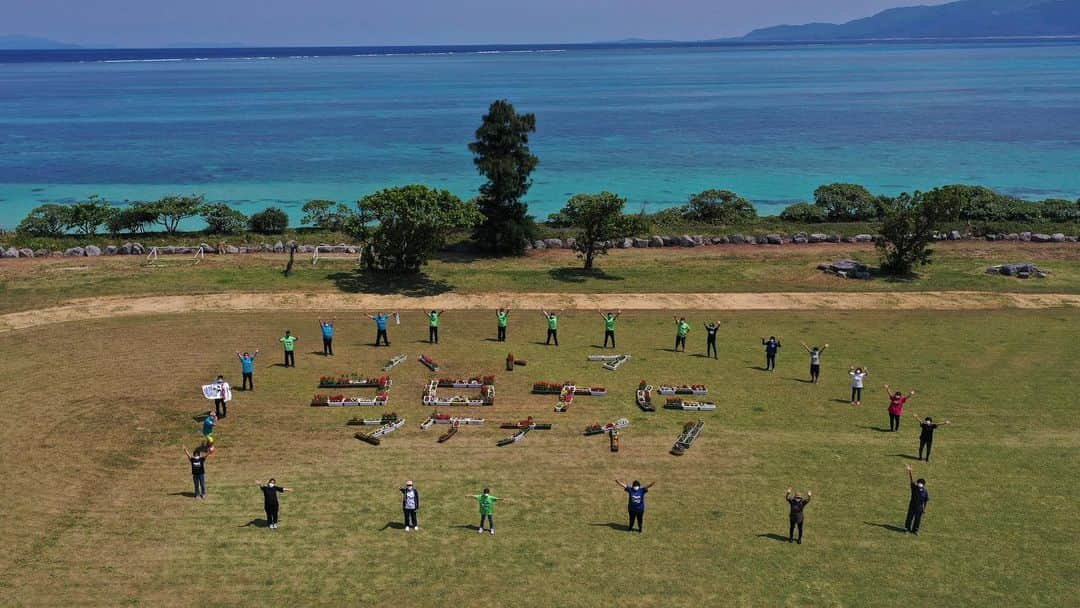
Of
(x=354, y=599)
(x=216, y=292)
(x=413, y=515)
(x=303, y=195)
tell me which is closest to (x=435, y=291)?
(x=216, y=292)

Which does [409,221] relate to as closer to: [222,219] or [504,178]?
[504,178]

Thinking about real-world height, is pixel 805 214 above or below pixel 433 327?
above

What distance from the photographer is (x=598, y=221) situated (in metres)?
49.9

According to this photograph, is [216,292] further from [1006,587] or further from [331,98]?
[331,98]

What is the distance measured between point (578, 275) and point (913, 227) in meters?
19.0

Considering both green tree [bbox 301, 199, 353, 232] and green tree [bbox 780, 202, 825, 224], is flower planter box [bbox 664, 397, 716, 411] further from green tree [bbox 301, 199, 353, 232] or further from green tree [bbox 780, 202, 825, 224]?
green tree [bbox 780, 202, 825, 224]

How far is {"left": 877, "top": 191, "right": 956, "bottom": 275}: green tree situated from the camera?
48.3 m

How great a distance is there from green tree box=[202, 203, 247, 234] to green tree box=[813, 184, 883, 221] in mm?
43471

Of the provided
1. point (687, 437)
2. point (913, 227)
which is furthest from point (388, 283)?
point (913, 227)

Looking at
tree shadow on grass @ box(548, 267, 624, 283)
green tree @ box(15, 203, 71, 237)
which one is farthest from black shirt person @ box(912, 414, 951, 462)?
green tree @ box(15, 203, 71, 237)

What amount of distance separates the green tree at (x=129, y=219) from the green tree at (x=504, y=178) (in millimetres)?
22180

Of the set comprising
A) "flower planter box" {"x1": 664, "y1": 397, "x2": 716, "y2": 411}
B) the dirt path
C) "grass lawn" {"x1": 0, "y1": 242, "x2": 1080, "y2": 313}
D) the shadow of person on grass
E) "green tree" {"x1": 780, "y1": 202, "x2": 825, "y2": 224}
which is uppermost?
"green tree" {"x1": 780, "y1": 202, "x2": 825, "y2": 224}

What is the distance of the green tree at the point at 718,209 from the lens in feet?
219

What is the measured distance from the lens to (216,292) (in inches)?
1722
